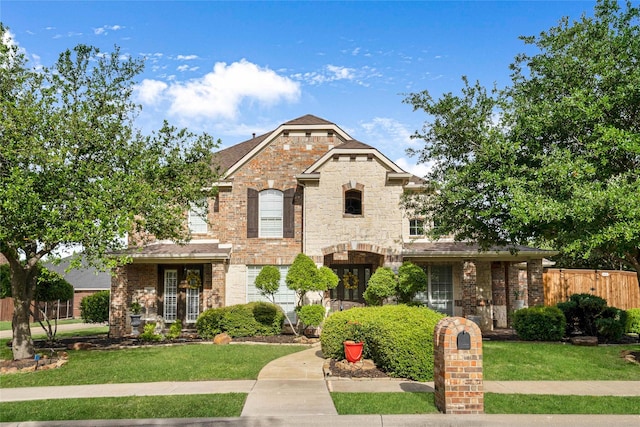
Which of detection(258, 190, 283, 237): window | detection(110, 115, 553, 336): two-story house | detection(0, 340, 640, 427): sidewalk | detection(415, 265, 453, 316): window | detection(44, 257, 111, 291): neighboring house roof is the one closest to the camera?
detection(0, 340, 640, 427): sidewalk

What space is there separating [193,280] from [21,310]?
690 cm

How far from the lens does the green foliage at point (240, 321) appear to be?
17.1m

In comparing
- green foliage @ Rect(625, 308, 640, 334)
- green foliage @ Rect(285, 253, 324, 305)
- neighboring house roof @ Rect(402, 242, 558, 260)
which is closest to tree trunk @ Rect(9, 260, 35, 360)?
green foliage @ Rect(285, 253, 324, 305)

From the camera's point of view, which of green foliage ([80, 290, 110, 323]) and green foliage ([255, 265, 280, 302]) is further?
green foliage ([80, 290, 110, 323])

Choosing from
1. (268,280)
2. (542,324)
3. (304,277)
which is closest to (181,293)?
(268,280)

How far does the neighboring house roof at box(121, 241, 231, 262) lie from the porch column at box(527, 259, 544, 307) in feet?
38.1

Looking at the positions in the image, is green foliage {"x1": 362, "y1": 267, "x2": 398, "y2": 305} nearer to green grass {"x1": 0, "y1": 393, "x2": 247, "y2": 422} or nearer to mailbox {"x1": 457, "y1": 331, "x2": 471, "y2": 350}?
green grass {"x1": 0, "y1": 393, "x2": 247, "y2": 422}

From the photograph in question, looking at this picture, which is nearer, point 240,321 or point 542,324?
point 542,324

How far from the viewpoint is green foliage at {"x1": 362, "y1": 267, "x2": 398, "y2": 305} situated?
53.3 ft

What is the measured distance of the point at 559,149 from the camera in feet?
40.9

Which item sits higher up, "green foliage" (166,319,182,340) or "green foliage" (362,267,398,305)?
"green foliage" (362,267,398,305)

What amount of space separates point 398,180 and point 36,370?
12.9 m

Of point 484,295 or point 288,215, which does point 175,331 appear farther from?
point 484,295

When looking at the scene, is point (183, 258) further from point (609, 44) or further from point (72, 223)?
point (609, 44)
